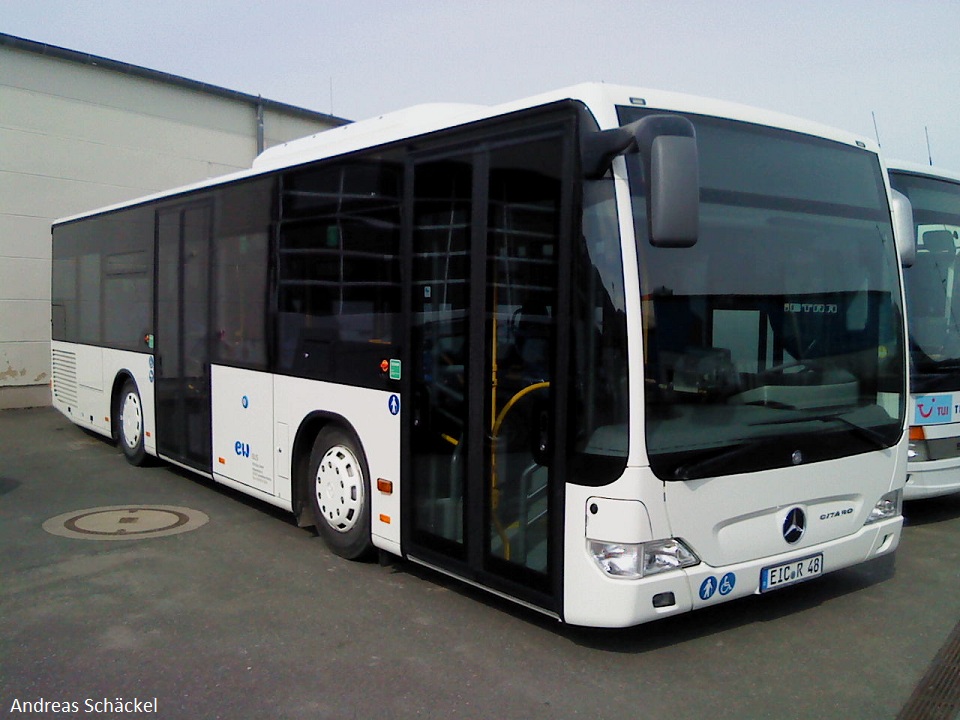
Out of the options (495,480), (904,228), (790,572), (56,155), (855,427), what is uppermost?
(56,155)

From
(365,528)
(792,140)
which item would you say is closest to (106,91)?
(365,528)

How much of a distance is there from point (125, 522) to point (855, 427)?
5652mm

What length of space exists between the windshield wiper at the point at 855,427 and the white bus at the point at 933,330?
2.03m

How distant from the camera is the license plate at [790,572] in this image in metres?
4.73

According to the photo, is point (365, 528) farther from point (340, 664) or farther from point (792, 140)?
point (792, 140)

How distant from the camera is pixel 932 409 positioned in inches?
289

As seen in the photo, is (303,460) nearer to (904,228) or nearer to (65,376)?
(904,228)

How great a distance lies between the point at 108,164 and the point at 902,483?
1394cm

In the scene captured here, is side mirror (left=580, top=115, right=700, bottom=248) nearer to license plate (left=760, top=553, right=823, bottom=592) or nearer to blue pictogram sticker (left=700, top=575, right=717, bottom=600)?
blue pictogram sticker (left=700, top=575, right=717, bottom=600)

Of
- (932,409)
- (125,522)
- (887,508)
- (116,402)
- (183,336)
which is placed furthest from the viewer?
(116,402)

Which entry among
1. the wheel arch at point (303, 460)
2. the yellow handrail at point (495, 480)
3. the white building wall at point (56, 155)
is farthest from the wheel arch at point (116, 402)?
the yellow handrail at point (495, 480)

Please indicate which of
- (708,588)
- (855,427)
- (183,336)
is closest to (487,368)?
(708,588)

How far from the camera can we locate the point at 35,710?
13.3 feet

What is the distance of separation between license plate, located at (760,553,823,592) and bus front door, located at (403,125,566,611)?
114cm
